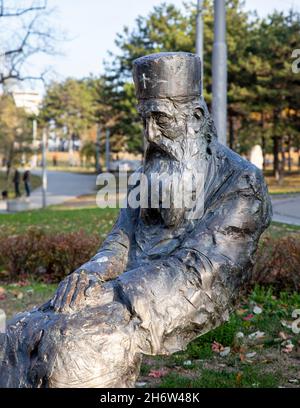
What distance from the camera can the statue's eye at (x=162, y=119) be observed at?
3152 millimetres

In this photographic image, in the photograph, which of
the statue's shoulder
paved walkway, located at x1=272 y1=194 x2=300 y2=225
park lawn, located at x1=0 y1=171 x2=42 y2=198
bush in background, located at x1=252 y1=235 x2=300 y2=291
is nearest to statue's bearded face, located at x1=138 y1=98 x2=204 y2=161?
the statue's shoulder

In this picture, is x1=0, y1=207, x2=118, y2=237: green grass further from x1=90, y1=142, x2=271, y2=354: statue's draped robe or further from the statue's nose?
the statue's nose

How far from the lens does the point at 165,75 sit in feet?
10.2

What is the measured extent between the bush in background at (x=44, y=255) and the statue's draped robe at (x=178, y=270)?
5082 millimetres

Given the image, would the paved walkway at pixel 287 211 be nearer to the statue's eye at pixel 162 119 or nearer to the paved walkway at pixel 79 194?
the paved walkway at pixel 79 194

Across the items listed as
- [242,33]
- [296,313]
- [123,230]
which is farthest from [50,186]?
[123,230]

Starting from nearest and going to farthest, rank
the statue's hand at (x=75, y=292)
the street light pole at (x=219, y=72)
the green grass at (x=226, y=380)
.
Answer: the statue's hand at (x=75, y=292) < the green grass at (x=226, y=380) < the street light pole at (x=219, y=72)

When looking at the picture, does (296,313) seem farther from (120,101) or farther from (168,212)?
(120,101)

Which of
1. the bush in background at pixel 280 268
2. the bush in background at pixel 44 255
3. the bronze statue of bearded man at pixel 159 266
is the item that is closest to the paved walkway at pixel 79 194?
the bush in background at pixel 280 268

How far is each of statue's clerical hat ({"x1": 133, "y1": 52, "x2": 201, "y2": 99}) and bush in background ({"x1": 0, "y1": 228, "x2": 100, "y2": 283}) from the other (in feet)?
18.0

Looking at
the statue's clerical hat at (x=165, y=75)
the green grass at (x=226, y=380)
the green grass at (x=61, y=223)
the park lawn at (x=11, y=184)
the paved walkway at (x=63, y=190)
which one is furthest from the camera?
the park lawn at (x=11, y=184)

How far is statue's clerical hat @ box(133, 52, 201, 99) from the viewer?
10.2ft

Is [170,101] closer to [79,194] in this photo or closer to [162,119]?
[162,119]

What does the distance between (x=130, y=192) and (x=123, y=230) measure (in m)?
0.24
